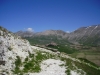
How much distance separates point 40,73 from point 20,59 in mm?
8470

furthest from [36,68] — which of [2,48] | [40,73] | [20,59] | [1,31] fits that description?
[1,31]

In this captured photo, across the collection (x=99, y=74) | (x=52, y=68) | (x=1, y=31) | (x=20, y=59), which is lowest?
(x=99, y=74)

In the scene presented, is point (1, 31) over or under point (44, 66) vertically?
over

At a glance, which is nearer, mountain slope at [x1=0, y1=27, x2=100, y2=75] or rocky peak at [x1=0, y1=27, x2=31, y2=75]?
rocky peak at [x1=0, y1=27, x2=31, y2=75]

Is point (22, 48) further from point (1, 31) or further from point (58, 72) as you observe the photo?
point (58, 72)

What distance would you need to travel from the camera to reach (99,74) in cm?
3850

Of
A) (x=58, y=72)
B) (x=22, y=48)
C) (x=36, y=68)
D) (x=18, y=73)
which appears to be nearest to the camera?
(x=18, y=73)

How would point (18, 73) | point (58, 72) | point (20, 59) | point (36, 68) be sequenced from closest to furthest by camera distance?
point (18, 73) → point (58, 72) → point (36, 68) → point (20, 59)

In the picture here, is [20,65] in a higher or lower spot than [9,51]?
lower

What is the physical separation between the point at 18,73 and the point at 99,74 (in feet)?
71.8

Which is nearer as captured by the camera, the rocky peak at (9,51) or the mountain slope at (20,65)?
the rocky peak at (9,51)

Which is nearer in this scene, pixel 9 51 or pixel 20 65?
pixel 20 65

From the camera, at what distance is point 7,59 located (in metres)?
35.2

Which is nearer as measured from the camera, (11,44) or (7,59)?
(7,59)
